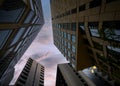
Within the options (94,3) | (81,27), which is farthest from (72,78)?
(94,3)

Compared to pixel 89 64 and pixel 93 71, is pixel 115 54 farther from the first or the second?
pixel 93 71

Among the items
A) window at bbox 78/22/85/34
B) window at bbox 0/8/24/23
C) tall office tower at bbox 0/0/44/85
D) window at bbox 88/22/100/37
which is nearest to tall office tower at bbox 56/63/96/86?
window at bbox 78/22/85/34

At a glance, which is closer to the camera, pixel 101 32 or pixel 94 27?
pixel 101 32

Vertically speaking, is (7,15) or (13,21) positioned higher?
(7,15)

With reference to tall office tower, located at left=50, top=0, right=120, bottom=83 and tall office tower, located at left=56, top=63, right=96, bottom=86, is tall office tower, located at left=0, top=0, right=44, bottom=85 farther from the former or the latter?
tall office tower, located at left=56, top=63, right=96, bottom=86

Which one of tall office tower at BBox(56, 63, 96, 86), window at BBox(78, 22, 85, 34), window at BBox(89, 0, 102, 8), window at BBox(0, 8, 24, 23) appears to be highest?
window at BBox(89, 0, 102, 8)

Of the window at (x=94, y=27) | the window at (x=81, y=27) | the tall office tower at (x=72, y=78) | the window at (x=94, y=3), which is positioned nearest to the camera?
the window at (x=94, y=3)

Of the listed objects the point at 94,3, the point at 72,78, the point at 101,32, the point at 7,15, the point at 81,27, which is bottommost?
the point at 72,78

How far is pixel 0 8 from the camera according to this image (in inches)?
411

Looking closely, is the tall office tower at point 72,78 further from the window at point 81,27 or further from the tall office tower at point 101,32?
the window at point 81,27

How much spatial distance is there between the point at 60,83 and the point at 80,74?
18.5 m

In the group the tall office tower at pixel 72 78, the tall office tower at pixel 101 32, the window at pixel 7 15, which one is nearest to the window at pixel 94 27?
the tall office tower at pixel 101 32

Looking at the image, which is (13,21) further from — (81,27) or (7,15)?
(81,27)

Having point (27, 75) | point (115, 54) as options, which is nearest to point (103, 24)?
point (115, 54)
